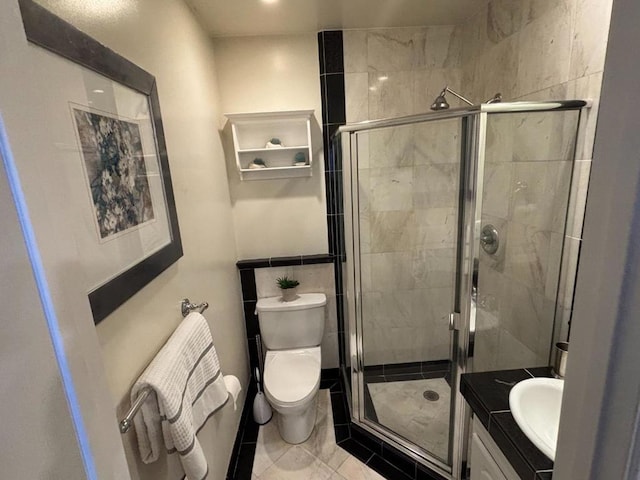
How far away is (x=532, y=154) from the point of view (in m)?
1.44

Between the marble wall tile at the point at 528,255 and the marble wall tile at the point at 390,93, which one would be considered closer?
the marble wall tile at the point at 528,255

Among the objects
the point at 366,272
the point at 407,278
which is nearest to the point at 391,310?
the point at 407,278

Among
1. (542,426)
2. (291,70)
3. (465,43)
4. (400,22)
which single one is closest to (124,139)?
(291,70)

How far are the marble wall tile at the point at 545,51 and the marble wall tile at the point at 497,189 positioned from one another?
0.42 m

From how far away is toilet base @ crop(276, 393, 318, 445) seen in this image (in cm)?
194

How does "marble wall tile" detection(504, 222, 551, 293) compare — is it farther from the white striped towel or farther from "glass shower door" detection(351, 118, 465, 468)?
the white striped towel

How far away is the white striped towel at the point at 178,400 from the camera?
0.88 metres

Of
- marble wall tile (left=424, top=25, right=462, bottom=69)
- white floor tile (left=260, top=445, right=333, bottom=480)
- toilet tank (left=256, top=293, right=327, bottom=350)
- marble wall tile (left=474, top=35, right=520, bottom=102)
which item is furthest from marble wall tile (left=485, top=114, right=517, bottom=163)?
white floor tile (left=260, top=445, right=333, bottom=480)

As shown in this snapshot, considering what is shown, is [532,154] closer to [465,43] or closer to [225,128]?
[465,43]

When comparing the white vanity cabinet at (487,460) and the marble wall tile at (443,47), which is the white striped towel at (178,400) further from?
the marble wall tile at (443,47)

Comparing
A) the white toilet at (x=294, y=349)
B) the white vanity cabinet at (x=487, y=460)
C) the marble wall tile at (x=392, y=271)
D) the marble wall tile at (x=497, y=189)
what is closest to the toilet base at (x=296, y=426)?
the white toilet at (x=294, y=349)

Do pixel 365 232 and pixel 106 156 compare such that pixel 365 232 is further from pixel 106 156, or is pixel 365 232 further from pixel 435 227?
pixel 106 156

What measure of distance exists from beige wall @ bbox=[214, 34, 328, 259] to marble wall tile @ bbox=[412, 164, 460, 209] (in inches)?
26.4

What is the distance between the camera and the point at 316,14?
183 cm
